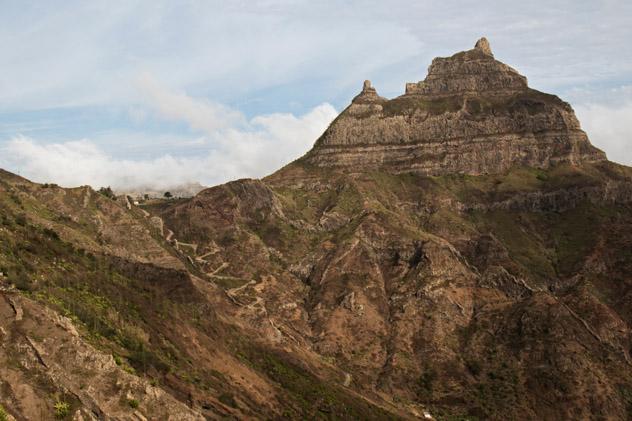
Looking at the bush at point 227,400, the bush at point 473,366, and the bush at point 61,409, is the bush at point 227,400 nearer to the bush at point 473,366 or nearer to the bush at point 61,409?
the bush at point 61,409

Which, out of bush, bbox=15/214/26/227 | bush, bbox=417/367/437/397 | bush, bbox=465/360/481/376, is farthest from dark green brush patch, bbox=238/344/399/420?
bush, bbox=465/360/481/376

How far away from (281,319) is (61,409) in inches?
4685

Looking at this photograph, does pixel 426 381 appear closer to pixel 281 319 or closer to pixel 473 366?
pixel 473 366

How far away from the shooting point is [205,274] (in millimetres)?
166875

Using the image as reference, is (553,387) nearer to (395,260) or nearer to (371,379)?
(371,379)

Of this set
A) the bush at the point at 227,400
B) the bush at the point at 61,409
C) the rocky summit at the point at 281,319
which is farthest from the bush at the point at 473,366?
the bush at the point at 61,409

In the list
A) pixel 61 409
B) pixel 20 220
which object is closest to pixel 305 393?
pixel 20 220

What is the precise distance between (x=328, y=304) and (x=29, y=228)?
9277cm

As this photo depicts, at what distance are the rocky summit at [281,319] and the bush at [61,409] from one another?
9cm

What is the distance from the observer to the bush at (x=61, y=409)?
43.3m

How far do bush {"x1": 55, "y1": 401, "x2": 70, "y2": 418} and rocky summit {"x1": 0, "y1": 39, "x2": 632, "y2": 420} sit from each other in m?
0.09

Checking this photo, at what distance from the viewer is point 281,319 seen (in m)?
162

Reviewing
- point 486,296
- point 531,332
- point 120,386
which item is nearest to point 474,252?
point 486,296

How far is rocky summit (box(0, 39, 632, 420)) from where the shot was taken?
5391 cm
